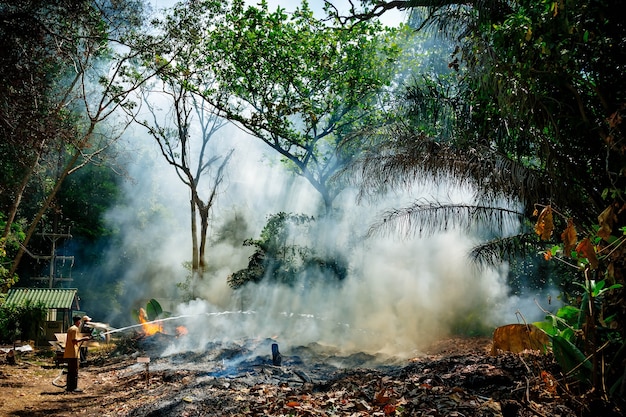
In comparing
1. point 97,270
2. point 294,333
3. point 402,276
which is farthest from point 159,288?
point 402,276

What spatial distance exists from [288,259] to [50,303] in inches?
364

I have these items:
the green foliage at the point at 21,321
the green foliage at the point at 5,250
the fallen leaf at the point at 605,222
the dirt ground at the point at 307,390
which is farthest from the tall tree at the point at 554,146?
the green foliage at the point at 21,321

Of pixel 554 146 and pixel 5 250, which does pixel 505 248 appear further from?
pixel 5 250

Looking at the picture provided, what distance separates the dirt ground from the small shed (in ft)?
18.2

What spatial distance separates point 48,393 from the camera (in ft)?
35.1

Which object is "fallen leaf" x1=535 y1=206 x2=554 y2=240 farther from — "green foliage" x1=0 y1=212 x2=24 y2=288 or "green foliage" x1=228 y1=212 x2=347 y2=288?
"green foliage" x1=228 y1=212 x2=347 y2=288

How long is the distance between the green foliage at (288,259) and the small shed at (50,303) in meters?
6.38

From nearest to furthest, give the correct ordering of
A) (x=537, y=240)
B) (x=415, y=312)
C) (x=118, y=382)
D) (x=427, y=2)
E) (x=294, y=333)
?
(x=427, y=2) → (x=537, y=240) → (x=118, y=382) → (x=415, y=312) → (x=294, y=333)

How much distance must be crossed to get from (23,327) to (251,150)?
24027 mm

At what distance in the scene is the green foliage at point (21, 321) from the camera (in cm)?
1788

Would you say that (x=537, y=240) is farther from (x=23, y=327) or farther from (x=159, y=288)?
(x=159, y=288)

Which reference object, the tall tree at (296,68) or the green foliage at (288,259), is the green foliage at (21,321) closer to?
the green foliage at (288,259)

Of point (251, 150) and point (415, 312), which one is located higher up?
point (251, 150)

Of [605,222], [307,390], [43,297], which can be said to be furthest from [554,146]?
[43,297]
